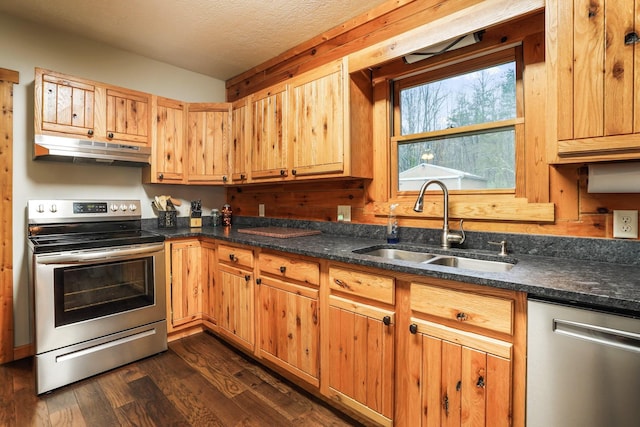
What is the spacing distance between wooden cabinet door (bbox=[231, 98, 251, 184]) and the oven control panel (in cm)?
94

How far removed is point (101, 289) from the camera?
2.20 m

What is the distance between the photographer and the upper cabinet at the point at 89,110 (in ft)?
7.36

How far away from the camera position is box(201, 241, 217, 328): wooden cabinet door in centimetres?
263

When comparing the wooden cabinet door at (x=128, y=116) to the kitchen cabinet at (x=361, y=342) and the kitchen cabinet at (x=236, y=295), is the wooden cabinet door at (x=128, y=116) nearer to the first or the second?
the kitchen cabinet at (x=236, y=295)

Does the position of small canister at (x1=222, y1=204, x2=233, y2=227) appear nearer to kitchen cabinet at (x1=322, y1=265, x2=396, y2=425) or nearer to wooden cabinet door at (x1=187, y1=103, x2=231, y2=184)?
Answer: wooden cabinet door at (x1=187, y1=103, x2=231, y2=184)

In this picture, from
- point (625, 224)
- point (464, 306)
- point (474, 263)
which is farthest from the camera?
point (474, 263)

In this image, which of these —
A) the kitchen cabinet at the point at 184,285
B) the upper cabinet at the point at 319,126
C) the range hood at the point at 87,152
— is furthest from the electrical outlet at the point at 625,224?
the range hood at the point at 87,152

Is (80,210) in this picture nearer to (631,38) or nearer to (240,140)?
(240,140)

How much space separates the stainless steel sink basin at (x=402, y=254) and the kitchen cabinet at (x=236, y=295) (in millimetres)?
887

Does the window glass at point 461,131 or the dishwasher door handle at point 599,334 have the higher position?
the window glass at point 461,131

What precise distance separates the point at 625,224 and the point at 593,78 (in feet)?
2.21

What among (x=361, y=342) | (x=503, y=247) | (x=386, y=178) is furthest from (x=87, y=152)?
(x=503, y=247)

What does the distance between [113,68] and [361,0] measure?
2.23 m

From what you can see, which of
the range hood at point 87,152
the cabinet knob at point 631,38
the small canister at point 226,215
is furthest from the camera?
the small canister at point 226,215
